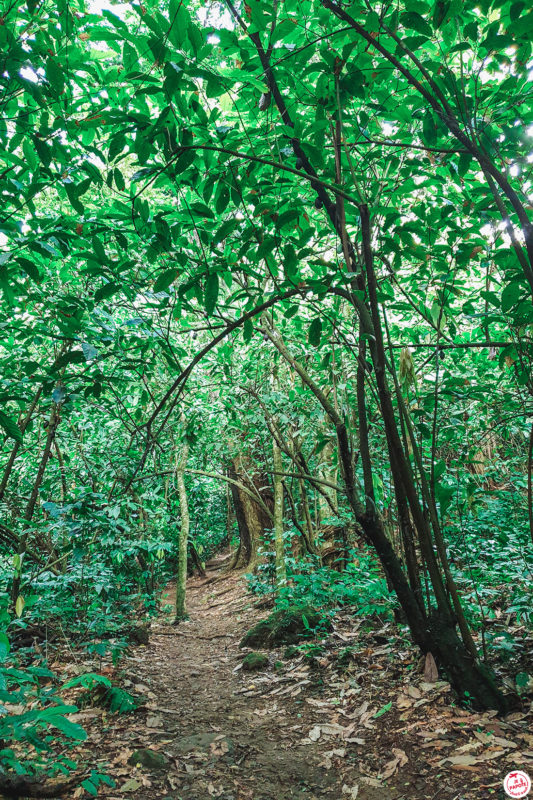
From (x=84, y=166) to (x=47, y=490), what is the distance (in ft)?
15.0

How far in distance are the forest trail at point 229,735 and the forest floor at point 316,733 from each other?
0.01 m

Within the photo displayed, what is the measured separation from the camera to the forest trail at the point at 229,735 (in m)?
2.58

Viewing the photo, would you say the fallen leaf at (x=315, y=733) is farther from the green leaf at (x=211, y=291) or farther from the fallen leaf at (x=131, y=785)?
the green leaf at (x=211, y=291)

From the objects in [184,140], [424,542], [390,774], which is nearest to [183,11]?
[184,140]

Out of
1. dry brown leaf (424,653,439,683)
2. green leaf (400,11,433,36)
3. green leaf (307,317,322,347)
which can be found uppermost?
green leaf (400,11,433,36)

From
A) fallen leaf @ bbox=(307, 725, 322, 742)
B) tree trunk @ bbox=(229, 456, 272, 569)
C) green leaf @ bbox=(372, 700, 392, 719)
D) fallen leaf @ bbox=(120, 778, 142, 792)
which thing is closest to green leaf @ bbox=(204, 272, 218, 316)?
fallen leaf @ bbox=(120, 778, 142, 792)

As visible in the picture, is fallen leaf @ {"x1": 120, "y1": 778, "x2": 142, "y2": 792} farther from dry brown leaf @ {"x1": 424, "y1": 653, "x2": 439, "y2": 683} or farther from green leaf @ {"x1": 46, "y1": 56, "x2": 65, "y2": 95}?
green leaf @ {"x1": 46, "y1": 56, "x2": 65, "y2": 95}

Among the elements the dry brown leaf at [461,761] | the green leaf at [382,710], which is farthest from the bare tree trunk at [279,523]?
the dry brown leaf at [461,761]

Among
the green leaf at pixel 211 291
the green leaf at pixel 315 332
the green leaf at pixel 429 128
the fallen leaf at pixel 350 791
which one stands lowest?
the fallen leaf at pixel 350 791

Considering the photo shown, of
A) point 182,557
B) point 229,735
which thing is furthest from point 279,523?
point 229,735

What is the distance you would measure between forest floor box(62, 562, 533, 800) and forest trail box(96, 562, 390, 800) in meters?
0.01

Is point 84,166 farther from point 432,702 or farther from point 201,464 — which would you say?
point 201,464

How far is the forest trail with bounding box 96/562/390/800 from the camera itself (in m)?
2.58

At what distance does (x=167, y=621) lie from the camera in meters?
8.22
